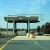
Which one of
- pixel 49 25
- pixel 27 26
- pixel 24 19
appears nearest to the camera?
pixel 49 25

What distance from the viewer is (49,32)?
318 feet

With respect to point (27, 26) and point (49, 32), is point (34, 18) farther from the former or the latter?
point (49, 32)

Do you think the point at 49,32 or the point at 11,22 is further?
the point at 11,22

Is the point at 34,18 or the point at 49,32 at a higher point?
the point at 34,18

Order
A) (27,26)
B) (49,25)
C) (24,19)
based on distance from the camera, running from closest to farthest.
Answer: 1. (49,25)
2. (24,19)
3. (27,26)

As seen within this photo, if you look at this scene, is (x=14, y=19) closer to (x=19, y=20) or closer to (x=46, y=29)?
(x=19, y=20)

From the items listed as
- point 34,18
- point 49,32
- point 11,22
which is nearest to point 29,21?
point 34,18

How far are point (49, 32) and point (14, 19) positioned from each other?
35.6 meters

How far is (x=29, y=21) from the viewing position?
130375 mm

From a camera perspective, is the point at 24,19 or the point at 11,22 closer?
the point at 24,19

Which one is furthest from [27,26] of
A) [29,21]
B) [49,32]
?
[49,32]

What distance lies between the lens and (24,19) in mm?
126250

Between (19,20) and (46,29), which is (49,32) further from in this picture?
(19,20)

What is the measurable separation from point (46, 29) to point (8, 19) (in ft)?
128
